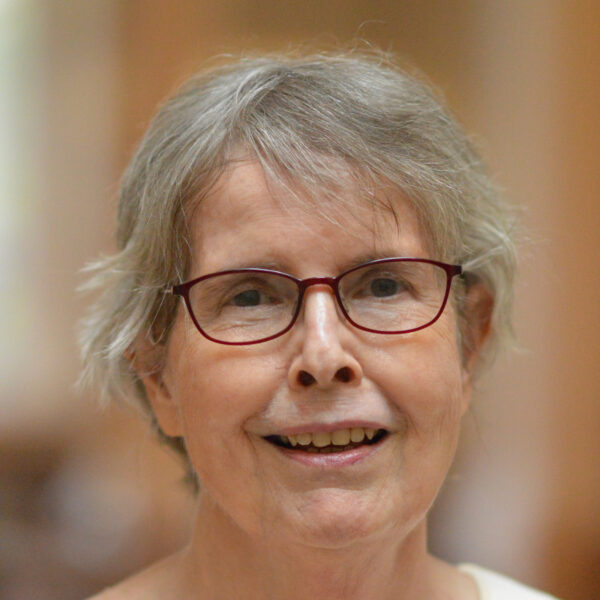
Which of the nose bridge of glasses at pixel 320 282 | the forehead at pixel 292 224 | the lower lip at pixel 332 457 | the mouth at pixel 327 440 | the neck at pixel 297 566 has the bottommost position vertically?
the neck at pixel 297 566

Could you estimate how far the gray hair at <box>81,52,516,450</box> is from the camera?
1447 mm

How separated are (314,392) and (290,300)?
0.17 meters

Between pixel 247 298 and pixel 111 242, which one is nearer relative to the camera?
pixel 247 298

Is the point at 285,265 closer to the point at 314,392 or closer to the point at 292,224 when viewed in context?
the point at 292,224

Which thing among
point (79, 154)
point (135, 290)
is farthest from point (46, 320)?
point (135, 290)

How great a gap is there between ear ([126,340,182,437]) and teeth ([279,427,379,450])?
320 mm

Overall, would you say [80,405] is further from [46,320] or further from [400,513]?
[400,513]

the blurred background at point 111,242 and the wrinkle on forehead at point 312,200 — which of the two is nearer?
the wrinkle on forehead at point 312,200

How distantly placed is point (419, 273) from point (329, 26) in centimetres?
127

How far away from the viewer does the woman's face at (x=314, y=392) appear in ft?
4.49

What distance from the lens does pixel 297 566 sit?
4.89 ft

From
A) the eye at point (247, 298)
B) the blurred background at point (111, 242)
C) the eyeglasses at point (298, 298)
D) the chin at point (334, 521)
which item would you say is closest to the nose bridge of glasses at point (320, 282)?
the eyeglasses at point (298, 298)

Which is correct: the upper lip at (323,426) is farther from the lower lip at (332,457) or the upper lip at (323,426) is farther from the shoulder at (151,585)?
the shoulder at (151,585)

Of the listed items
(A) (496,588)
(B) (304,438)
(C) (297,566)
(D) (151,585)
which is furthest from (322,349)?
(A) (496,588)
